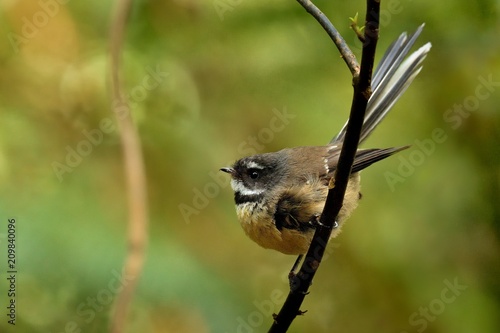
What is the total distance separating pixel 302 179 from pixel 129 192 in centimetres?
147


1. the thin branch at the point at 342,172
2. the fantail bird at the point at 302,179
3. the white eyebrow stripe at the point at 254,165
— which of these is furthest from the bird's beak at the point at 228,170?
the thin branch at the point at 342,172

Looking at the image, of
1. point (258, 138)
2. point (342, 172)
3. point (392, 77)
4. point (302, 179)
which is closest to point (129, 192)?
point (342, 172)

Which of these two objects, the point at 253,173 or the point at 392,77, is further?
the point at 253,173

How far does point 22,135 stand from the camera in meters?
4.25

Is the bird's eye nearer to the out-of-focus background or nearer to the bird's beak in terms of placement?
the bird's beak

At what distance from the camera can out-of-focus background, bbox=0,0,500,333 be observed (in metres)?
4.27

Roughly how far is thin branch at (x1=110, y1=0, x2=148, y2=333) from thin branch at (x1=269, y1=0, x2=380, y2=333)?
2.24 ft

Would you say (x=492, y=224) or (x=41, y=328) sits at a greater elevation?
(x=41, y=328)

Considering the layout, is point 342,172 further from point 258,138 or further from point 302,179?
point 258,138

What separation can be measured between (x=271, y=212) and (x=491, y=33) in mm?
1773

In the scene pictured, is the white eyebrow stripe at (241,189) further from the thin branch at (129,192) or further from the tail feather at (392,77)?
the thin branch at (129,192)

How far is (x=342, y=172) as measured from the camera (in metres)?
2.53

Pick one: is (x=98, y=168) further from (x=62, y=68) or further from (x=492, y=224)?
(x=492, y=224)

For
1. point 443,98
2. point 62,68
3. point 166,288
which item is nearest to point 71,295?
point 166,288
